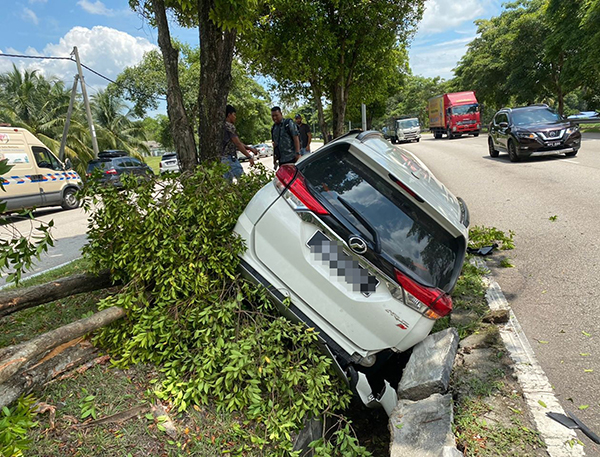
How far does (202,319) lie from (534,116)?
13703 millimetres

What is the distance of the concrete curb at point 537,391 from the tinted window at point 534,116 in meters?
11.1

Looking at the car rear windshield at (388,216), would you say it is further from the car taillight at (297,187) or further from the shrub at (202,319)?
the shrub at (202,319)

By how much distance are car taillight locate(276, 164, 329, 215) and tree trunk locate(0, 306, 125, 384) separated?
1.54m

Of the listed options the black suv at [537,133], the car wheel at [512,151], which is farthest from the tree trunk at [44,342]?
the car wheel at [512,151]

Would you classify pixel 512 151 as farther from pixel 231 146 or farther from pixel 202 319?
pixel 202 319

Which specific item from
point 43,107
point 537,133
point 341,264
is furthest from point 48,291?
point 43,107

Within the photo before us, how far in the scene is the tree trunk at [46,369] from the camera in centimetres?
232

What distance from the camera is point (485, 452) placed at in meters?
2.33

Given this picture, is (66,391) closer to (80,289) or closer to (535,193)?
(80,289)

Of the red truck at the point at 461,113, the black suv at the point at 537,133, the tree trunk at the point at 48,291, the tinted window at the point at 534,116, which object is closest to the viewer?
the tree trunk at the point at 48,291

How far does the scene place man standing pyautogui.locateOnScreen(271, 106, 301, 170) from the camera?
7.91 meters

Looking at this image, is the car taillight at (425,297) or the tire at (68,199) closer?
the car taillight at (425,297)

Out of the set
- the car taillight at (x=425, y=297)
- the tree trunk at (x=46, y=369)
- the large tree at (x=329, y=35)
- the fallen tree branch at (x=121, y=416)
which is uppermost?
the large tree at (x=329, y=35)

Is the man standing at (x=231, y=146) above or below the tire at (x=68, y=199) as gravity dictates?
above
